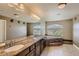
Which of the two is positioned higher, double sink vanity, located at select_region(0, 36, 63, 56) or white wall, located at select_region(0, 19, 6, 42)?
white wall, located at select_region(0, 19, 6, 42)

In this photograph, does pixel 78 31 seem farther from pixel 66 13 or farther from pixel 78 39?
pixel 66 13

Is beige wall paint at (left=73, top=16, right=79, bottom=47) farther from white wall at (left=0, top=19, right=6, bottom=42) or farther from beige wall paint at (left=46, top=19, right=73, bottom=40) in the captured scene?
white wall at (left=0, top=19, right=6, bottom=42)

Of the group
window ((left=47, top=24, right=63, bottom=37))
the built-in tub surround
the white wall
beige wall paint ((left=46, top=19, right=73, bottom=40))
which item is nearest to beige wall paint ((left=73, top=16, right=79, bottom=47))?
beige wall paint ((left=46, top=19, right=73, bottom=40))

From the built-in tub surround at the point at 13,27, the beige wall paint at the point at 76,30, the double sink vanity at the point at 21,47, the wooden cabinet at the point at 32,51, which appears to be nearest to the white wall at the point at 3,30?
the built-in tub surround at the point at 13,27

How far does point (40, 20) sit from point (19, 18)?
0.44 meters

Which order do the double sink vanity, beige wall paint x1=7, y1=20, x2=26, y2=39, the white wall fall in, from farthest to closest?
beige wall paint x1=7, y1=20, x2=26, y2=39 → the white wall → the double sink vanity

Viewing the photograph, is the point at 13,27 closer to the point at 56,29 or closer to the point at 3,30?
the point at 3,30

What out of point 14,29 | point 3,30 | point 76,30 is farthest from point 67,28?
point 3,30

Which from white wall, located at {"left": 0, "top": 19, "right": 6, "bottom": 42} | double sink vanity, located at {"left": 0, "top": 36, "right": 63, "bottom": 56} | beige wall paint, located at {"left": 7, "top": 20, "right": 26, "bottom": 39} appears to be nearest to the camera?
double sink vanity, located at {"left": 0, "top": 36, "right": 63, "bottom": 56}

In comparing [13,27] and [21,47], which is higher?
[13,27]

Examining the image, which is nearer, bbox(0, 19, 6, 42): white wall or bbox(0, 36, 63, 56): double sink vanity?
bbox(0, 36, 63, 56): double sink vanity

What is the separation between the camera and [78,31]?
208cm

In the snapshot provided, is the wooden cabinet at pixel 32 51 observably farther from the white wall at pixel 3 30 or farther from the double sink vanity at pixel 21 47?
the white wall at pixel 3 30

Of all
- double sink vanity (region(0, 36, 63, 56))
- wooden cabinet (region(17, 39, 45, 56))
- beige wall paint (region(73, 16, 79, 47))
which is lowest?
wooden cabinet (region(17, 39, 45, 56))
